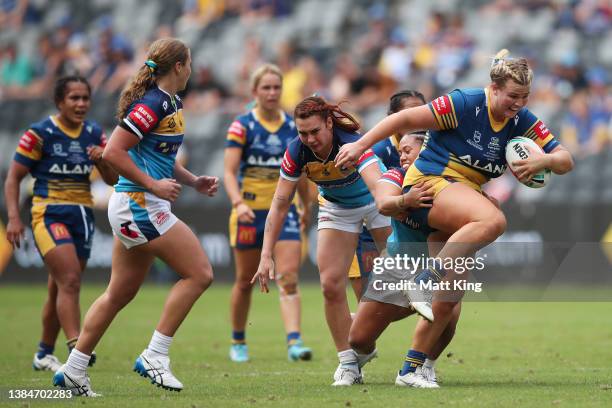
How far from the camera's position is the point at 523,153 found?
25.2ft

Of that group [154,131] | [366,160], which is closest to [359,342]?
[366,160]

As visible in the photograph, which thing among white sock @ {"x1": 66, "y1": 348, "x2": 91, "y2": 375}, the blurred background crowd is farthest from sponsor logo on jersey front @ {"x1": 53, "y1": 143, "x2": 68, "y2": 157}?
the blurred background crowd

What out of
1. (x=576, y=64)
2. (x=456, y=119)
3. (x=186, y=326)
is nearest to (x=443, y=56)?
(x=576, y=64)

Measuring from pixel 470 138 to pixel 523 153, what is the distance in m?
0.42

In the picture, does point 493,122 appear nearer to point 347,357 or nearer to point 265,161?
point 347,357

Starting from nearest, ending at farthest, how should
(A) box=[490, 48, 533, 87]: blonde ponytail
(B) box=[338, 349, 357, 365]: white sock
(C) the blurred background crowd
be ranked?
(A) box=[490, 48, 533, 87]: blonde ponytail < (B) box=[338, 349, 357, 365]: white sock < (C) the blurred background crowd

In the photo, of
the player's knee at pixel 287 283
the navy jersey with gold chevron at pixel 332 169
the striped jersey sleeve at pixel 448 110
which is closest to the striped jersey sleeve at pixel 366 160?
the navy jersey with gold chevron at pixel 332 169

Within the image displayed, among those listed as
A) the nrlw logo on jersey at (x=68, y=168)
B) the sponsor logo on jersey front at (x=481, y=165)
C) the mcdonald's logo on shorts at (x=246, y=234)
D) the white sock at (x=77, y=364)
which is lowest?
the white sock at (x=77, y=364)

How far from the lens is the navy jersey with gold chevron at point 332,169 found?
8.35m

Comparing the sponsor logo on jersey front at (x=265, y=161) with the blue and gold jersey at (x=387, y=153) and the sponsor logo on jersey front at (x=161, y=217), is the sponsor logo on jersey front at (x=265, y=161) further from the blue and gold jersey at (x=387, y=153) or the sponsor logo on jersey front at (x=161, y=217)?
the sponsor logo on jersey front at (x=161, y=217)

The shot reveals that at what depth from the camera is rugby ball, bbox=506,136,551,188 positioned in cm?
768

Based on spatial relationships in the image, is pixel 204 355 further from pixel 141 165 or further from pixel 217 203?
pixel 217 203

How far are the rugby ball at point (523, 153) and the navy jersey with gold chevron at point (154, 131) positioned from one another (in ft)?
7.78

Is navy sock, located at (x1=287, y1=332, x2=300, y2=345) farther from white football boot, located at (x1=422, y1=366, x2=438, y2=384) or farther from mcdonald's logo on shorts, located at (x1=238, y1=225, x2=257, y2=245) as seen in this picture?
white football boot, located at (x1=422, y1=366, x2=438, y2=384)
